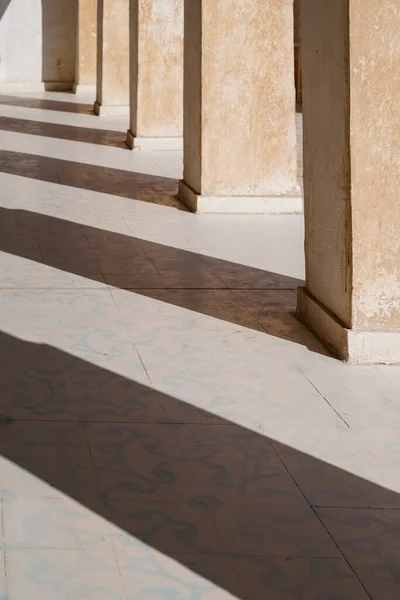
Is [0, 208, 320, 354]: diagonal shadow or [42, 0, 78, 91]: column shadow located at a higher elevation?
[42, 0, 78, 91]: column shadow

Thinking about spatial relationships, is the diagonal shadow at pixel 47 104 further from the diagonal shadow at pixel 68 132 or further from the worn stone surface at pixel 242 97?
the worn stone surface at pixel 242 97

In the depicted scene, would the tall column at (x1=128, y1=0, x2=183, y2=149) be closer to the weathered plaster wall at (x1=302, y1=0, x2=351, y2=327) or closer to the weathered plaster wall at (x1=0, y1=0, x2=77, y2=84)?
the weathered plaster wall at (x1=302, y1=0, x2=351, y2=327)

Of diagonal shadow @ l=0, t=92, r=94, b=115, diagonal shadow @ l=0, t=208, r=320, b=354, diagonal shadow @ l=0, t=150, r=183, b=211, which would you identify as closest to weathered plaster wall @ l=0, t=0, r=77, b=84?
diagonal shadow @ l=0, t=92, r=94, b=115

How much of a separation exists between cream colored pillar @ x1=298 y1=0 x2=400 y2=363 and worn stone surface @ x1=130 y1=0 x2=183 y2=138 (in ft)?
23.5

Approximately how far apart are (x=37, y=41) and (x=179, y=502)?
1934cm

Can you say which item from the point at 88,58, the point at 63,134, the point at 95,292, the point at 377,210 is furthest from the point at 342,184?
the point at 88,58

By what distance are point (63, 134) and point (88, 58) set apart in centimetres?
670

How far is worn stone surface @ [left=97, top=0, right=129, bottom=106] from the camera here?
1551cm

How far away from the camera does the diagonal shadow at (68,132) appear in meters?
13.6

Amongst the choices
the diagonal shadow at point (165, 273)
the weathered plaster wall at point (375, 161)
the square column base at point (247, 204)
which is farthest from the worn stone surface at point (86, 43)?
the weathered plaster wall at point (375, 161)

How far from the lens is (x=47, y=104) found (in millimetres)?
18250

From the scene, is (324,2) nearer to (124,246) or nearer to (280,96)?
(124,246)

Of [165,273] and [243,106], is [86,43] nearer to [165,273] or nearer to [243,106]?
[243,106]

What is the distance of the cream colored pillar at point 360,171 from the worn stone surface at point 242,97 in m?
3.31
